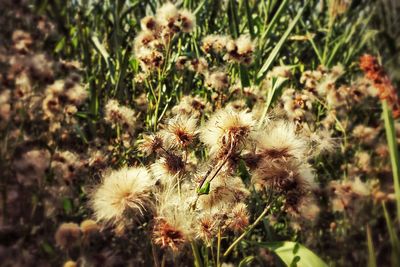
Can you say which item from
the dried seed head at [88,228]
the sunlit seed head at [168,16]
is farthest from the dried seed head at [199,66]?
the dried seed head at [88,228]

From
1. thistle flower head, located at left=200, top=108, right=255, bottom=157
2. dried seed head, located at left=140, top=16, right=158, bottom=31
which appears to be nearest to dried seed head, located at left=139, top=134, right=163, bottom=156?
thistle flower head, located at left=200, top=108, right=255, bottom=157

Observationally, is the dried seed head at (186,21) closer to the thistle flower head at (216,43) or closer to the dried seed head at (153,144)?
the thistle flower head at (216,43)

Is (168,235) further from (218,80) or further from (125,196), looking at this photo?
(218,80)

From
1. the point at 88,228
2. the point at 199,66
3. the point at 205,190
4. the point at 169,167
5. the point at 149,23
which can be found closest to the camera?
the point at 205,190

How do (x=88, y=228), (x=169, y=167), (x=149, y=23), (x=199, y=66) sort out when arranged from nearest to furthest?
(x=169, y=167), (x=88, y=228), (x=149, y=23), (x=199, y=66)

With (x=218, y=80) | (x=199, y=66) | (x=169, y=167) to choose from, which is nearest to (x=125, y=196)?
(x=169, y=167)

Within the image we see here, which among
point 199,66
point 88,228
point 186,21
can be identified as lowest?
point 88,228

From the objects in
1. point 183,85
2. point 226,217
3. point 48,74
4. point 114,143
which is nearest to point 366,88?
point 183,85

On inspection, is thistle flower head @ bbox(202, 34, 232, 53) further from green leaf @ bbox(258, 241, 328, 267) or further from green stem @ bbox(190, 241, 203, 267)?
green stem @ bbox(190, 241, 203, 267)
